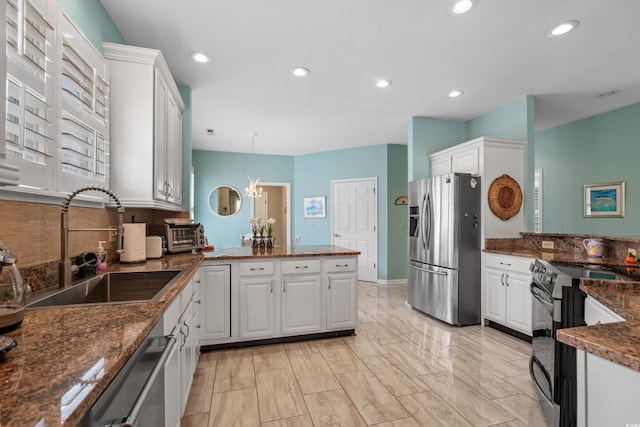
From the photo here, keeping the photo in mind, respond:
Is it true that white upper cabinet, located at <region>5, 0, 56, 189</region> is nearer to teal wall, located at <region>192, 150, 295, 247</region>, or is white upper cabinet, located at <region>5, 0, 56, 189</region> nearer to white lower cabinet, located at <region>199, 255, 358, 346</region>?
white lower cabinet, located at <region>199, 255, 358, 346</region>

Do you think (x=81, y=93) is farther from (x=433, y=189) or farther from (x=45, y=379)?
(x=433, y=189)

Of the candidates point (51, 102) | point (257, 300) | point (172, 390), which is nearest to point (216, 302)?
point (257, 300)

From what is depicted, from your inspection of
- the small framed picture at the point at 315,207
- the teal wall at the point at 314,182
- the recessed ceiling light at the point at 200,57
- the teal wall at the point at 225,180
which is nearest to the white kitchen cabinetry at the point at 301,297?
the recessed ceiling light at the point at 200,57

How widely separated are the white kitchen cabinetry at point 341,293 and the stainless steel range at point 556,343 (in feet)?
5.12

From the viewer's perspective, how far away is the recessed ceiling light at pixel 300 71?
297 centimetres

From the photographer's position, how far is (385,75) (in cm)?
310

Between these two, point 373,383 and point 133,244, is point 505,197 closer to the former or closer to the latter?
point 373,383

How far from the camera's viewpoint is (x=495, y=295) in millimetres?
3312

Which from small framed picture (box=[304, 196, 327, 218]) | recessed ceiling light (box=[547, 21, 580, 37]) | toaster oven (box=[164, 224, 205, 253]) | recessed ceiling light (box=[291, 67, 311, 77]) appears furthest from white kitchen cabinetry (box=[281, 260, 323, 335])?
A: small framed picture (box=[304, 196, 327, 218])

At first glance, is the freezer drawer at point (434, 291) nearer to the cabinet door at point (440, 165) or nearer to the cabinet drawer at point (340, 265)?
the cabinet drawer at point (340, 265)

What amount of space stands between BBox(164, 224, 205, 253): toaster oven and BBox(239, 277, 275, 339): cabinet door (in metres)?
0.67

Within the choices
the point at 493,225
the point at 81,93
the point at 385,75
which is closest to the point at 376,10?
the point at 385,75

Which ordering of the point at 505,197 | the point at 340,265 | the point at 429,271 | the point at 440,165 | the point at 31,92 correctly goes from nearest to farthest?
the point at 31,92 → the point at 340,265 → the point at 505,197 → the point at 429,271 → the point at 440,165

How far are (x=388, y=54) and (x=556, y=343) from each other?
8.14 feet
